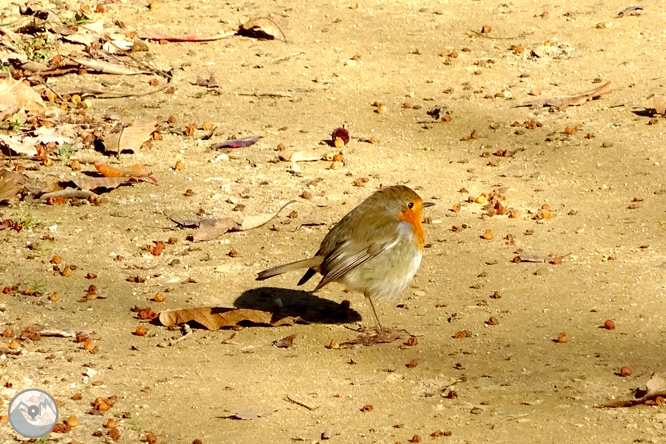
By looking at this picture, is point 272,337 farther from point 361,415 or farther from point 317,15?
point 317,15

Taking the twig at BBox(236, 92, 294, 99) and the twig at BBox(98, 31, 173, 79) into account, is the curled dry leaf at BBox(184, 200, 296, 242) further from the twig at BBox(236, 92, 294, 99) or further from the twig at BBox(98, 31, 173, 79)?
the twig at BBox(98, 31, 173, 79)

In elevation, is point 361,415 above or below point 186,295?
above

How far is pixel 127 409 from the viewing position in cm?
484

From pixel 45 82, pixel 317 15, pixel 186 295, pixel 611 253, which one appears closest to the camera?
pixel 186 295

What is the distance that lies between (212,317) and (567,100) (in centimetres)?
388

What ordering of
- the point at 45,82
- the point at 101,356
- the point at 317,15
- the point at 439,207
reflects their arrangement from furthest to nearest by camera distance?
1. the point at 317,15
2. the point at 45,82
3. the point at 439,207
4. the point at 101,356

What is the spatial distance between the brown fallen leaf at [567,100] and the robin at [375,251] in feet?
9.17

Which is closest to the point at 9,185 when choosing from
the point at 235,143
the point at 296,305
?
the point at 235,143

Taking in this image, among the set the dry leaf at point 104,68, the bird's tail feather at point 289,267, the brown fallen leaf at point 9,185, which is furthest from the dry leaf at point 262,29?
the bird's tail feather at point 289,267

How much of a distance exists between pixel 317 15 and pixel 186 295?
445 centimetres

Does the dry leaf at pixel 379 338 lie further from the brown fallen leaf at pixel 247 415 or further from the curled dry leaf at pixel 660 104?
the curled dry leaf at pixel 660 104

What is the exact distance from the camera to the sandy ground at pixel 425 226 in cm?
490

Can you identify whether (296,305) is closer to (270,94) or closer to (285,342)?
(285,342)

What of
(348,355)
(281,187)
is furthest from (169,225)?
(348,355)
